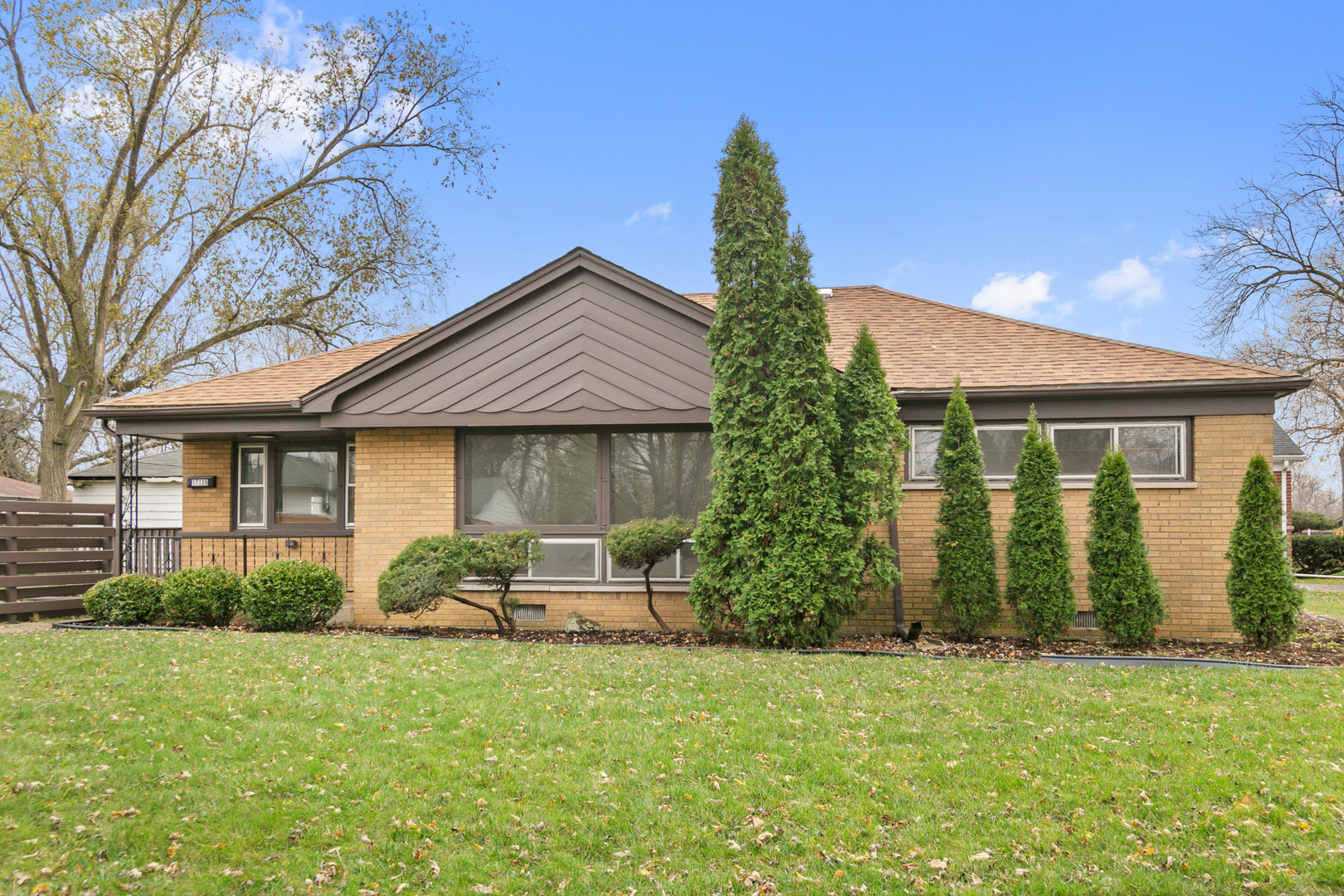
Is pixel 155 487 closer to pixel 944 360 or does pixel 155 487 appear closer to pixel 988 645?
pixel 944 360

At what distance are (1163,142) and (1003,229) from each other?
332 cm

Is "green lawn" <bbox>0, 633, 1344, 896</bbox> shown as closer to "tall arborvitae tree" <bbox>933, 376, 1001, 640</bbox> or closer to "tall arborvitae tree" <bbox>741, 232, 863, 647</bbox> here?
"tall arborvitae tree" <bbox>741, 232, 863, 647</bbox>

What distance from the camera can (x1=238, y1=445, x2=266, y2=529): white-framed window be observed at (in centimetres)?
1233

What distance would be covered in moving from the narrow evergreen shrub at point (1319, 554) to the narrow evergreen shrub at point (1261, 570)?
62.1 ft

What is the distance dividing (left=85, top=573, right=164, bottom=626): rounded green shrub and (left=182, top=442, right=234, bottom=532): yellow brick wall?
6.30ft

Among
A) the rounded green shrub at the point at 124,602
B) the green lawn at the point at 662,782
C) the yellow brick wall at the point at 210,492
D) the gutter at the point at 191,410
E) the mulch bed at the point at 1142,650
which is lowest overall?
the mulch bed at the point at 1142,650

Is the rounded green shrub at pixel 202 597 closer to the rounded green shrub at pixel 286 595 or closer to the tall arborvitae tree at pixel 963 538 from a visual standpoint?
the rounded green shrub at pixel 286 595

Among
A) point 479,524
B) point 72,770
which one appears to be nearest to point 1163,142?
point 479,524

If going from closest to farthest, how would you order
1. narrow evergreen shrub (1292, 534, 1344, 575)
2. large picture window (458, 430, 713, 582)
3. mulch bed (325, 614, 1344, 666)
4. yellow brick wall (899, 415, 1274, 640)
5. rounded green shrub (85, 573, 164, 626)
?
mulch bed (325, 614, 1344, 666), yellow brick wall (899, 415, 1274, 640), rounded green shrub (85, 573, 164, 626), large picture window (458, 430, 713, 582), narrow evergreen shrub (1292, 534, 1344, 575)

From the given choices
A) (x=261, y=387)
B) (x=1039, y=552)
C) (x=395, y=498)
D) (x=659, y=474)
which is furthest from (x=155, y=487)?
(x=1039, y=552)

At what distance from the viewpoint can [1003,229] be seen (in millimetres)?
16969

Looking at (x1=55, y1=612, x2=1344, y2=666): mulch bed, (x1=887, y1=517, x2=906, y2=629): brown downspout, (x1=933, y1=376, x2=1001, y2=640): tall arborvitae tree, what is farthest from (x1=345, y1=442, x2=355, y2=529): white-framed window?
(x1=933, y1=376, x2=1001, y2=640): tall arborvitae tree

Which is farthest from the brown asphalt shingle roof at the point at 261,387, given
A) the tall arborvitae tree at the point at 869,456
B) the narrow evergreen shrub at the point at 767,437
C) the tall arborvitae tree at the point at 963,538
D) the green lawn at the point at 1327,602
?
the green lawn at the point at 1327,602

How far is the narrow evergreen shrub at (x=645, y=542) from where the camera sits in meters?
9.17
